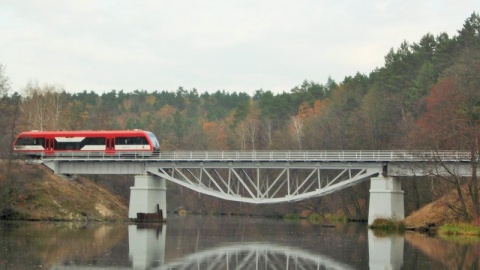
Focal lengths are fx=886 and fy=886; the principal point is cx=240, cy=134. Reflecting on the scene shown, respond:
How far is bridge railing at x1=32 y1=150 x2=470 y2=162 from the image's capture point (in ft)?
215

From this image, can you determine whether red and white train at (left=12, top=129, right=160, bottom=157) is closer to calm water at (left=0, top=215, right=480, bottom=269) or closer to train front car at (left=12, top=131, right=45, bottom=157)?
train front car at (left=12, top=131, right=45, bottom=157)

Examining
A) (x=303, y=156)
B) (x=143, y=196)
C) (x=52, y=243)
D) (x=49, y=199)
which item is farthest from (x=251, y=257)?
(x=49, y=199)

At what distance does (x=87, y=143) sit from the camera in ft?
266

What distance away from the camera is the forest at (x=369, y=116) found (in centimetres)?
6638

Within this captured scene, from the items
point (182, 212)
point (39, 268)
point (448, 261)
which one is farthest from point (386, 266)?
point (182, 212)

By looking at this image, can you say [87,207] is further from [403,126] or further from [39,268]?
[39,268]

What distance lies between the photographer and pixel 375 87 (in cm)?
11869

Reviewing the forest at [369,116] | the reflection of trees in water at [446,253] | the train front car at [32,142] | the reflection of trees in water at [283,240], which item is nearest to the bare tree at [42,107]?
the forest at [369,116]

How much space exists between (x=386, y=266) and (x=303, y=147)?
217ft

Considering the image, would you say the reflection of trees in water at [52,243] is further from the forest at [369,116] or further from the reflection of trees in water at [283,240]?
the forest at [369,116]

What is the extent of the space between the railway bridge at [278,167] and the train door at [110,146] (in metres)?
0.55

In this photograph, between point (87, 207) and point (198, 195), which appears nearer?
point (87, 207)

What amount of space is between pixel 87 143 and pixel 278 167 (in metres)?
18.5

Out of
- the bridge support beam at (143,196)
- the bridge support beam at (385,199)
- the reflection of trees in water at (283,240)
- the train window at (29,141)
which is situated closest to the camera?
the reflection of trees in water at (283,240)
